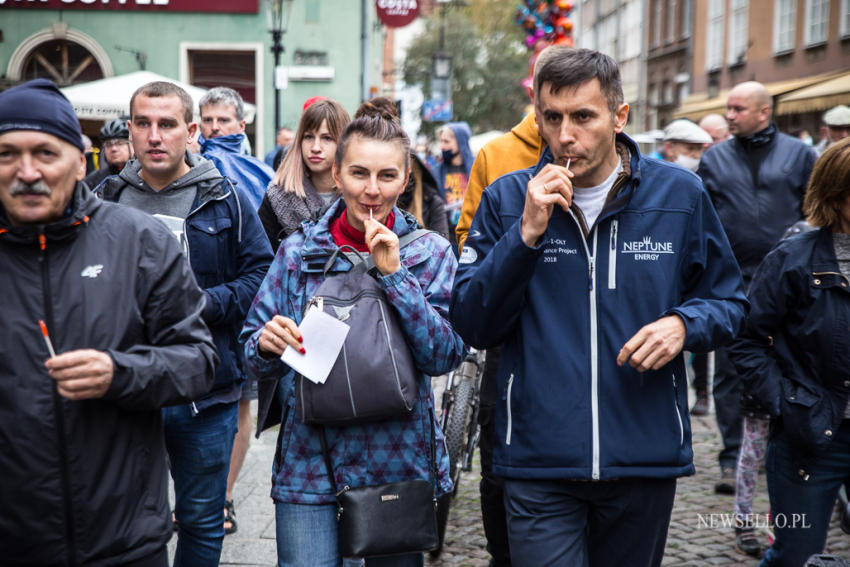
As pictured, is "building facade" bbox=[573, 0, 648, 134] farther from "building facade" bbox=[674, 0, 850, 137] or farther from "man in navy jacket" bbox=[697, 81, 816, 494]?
"man in navy jacket" bbox=[697, 81, 816, 494]

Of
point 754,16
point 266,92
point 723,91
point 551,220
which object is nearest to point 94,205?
point 551,220

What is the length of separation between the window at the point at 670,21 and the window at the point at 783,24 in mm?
10484

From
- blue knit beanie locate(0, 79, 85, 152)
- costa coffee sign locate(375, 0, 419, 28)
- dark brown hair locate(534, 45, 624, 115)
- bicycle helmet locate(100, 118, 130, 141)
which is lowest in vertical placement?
blue knit beanie locate(0, 79, 85, 152)

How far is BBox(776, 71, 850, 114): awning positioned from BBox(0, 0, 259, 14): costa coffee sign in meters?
12.4

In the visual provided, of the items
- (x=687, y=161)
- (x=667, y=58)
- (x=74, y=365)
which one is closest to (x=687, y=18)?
(x=667, y=58)

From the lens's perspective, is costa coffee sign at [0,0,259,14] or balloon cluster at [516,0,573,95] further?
costa coffee sign at [0,0,259,14]

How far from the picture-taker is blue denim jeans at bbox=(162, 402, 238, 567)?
391 centimetres

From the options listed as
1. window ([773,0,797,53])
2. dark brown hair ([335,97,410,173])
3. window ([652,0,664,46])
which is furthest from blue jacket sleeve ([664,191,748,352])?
window ([652,0,664,46])

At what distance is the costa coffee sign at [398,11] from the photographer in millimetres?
20453

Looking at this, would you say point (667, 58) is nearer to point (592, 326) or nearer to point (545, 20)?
point (545, 20)

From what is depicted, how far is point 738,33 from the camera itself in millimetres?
30234

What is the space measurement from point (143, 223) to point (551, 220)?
3.85ft

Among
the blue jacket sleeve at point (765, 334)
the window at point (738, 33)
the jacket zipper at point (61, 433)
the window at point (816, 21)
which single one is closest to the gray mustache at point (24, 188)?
the jacket zipper at point (61, 433)

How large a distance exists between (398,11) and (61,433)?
19.0 meters
